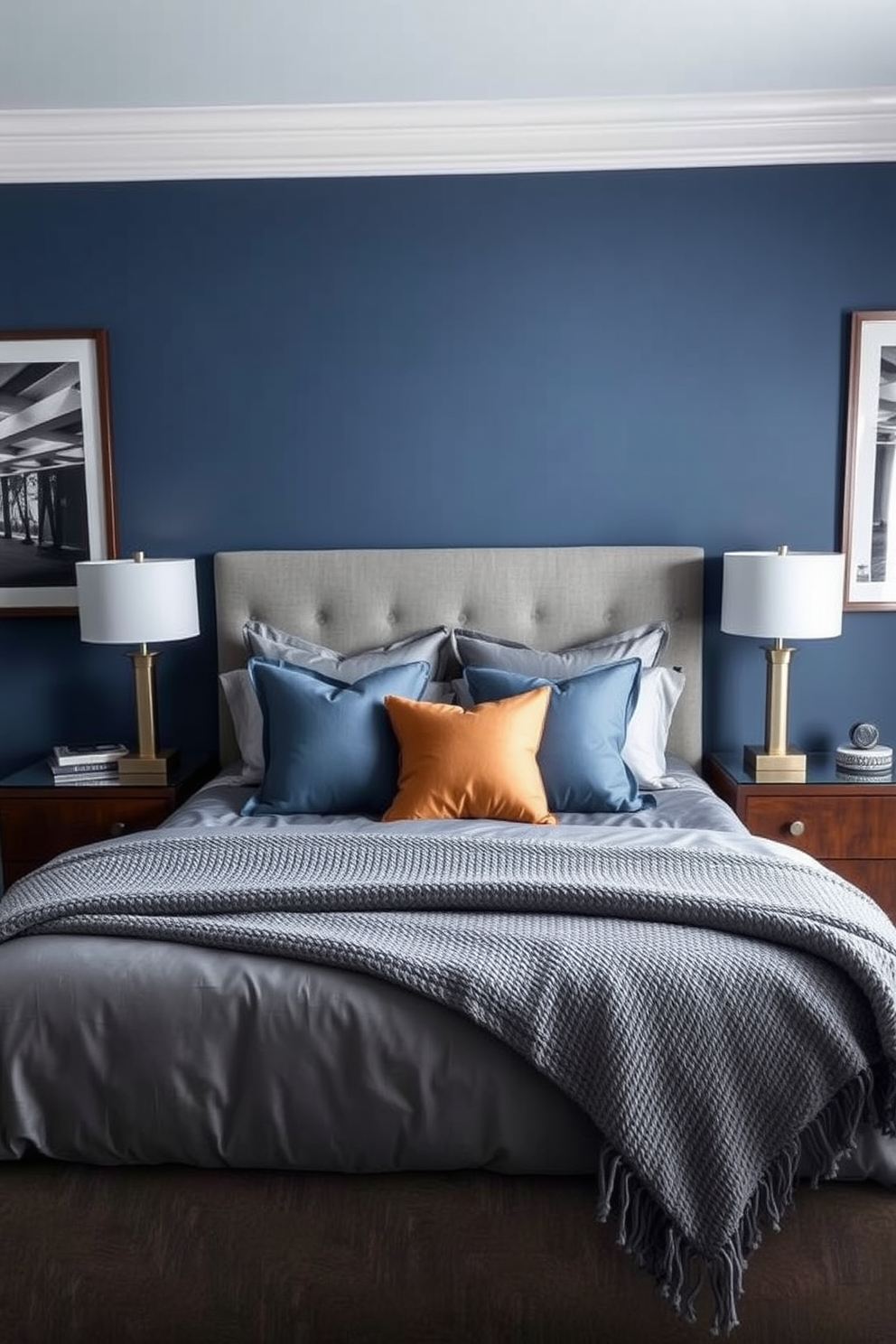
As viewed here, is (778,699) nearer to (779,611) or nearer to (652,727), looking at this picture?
(779,611)

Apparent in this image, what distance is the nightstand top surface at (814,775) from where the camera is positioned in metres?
3.39

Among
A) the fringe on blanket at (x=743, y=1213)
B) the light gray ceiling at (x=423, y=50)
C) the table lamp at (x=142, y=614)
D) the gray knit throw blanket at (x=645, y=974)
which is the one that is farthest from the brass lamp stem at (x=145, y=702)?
the fringe on blanket at (x=743, y=1213)

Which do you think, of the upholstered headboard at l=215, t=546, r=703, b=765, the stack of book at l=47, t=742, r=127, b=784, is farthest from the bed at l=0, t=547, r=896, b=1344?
the upholstered headboard at l=215, t=546, r=703, b=765

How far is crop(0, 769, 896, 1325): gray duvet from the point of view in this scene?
5.95 ft

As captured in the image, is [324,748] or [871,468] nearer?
[324,748]

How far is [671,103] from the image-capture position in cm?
358

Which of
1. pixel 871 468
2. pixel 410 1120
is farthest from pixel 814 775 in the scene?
pixel 410 1120

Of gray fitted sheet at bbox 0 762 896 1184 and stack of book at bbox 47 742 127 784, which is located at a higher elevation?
stack of book at bbox 47 742 127 784

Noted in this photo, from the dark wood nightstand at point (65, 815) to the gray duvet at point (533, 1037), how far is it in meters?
1.36

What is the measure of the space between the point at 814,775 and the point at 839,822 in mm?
187

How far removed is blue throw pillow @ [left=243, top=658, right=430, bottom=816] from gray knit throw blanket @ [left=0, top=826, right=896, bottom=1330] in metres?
0.80

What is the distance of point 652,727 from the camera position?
3.51 meters

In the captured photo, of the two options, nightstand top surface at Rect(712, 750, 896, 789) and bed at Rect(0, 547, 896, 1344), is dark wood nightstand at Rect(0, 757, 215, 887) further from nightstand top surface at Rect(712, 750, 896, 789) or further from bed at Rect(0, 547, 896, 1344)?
nightstand top surface at Rect(712, 750, 896, 789)

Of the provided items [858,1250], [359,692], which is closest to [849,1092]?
[858,1250]
